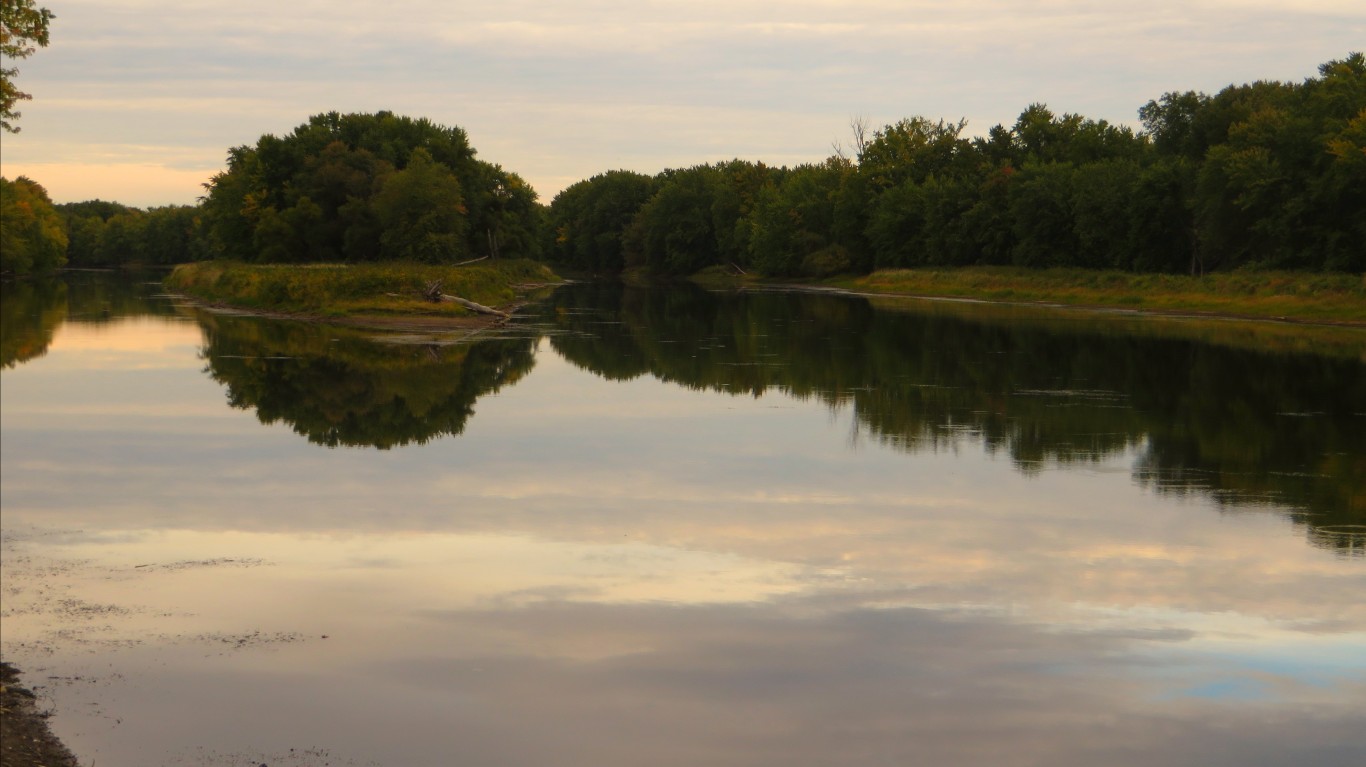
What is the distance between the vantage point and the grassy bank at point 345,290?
2365 inches

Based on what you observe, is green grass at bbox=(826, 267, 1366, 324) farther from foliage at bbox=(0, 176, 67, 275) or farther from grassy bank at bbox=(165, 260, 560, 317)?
foliage at bbox=(0, 176, 67, 275)

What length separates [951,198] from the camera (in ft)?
370

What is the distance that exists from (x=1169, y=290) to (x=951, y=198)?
40229 mm

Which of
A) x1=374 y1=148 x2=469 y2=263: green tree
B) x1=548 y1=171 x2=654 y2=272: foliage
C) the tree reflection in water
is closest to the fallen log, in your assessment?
the tree reflection in water

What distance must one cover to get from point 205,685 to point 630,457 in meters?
13.0

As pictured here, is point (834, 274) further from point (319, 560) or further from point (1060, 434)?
point (319, 560)

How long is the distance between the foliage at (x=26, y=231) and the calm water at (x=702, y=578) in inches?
4081

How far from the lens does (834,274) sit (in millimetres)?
130125

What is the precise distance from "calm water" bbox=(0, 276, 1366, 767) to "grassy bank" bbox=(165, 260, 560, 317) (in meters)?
27.1

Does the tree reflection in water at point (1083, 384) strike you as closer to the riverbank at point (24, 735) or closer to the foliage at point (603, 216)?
the riverbank at point (24, 735)

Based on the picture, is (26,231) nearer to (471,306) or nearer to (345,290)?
(345,290)

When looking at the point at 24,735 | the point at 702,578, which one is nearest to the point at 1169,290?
the point at 702,578

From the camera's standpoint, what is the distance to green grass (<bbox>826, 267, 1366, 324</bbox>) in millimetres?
60188

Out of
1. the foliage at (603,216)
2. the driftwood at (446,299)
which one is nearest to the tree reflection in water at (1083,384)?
the driftwood at (446,299)
